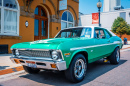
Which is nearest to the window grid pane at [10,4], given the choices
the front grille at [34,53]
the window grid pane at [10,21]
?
the window grid pane at [10,21]

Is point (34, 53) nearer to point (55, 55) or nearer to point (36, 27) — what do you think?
point (55, 55)

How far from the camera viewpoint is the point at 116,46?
20.2 feet

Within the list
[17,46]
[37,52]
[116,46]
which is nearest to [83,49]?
[37,52]

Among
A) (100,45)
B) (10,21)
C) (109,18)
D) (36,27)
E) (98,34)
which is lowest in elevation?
(100,45)

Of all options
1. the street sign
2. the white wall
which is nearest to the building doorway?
the street sign

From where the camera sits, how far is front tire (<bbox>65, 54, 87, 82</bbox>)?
11.4 ft

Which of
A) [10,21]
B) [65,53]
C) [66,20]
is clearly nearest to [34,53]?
[65,53]

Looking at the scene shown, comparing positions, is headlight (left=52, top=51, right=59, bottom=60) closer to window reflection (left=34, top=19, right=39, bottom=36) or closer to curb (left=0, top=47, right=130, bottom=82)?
curb (left=0, top=47, right=130, bottom=82)

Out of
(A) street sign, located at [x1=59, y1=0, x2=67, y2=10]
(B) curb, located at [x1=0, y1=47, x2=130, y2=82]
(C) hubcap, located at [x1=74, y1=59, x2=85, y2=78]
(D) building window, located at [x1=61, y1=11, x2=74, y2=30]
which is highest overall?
(A) street sign, located at [x1=59, y1=0, x2=67, y2=10]

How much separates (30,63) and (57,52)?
0.93 meters

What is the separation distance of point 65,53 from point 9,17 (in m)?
7.07

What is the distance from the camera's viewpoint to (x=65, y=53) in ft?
10.9

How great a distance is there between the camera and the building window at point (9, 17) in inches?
335

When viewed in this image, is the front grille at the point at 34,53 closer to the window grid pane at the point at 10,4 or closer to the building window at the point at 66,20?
the window grid pane at the point at 10,4
